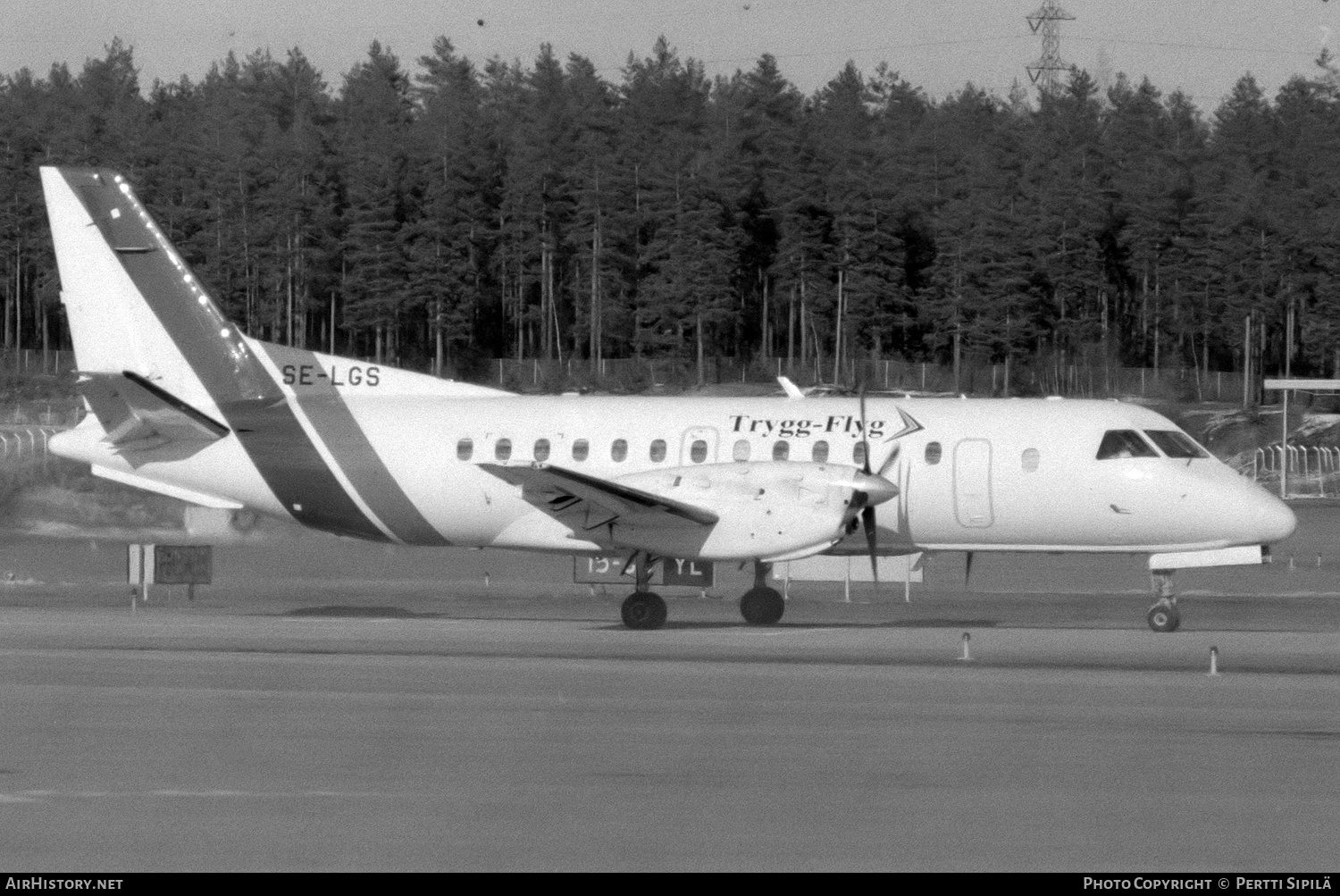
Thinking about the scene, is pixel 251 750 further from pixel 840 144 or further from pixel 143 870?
pixel 840 144

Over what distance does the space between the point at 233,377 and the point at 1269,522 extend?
13.7 metres

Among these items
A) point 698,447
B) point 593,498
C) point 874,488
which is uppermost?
point 698,447

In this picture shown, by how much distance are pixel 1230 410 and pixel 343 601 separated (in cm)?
3680

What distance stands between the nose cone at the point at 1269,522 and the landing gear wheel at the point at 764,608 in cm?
606

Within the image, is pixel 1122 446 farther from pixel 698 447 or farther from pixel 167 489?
pixel 167 489

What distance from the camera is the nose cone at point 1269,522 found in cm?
2270

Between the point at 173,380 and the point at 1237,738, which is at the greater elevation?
the point at 173,380

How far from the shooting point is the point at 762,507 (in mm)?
22656

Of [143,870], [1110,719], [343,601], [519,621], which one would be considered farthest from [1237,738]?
[343,601]

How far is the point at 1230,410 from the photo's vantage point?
57062 millimetres

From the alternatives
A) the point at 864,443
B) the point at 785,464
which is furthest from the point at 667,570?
the point at 864,443

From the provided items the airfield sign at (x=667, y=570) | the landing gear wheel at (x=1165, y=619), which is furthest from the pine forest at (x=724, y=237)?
the landing gear wheel at (x=1165, y=619)

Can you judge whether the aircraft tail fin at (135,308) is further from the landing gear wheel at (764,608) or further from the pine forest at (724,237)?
the pine forest at (724,237)

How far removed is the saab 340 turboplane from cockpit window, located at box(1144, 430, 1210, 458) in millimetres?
48
